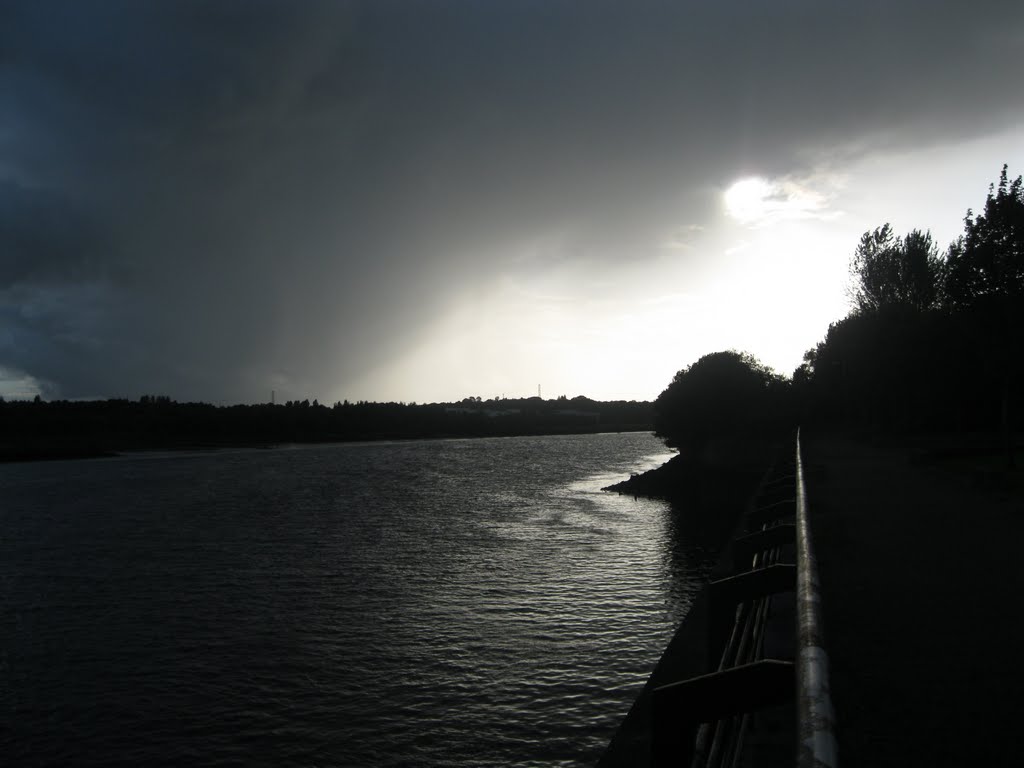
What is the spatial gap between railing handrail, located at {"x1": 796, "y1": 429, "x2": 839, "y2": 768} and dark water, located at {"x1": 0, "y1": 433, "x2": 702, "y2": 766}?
9334 mm

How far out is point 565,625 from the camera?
1878 centimetres

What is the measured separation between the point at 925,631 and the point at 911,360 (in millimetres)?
47971

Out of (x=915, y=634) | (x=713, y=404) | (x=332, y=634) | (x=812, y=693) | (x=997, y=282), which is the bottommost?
(x=332, y=634)

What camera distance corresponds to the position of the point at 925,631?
8523 millimetres

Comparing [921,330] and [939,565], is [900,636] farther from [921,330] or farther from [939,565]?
[921,330]

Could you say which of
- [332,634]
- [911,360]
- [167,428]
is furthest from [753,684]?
[167,428]

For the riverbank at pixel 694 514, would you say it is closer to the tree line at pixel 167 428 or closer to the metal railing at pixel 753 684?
the metal railing at pixel 753 684

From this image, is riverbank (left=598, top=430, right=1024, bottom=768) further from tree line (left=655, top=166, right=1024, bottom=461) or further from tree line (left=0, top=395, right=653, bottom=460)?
tree line (left=0, top=395, right=653, bottom=460)

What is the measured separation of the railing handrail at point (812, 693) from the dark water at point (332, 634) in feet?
30.6

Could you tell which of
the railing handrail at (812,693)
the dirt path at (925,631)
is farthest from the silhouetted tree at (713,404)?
the railing handrail at (812,693)

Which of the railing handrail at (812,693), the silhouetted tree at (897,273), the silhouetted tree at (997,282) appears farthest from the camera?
the silhouetted tree at (897,273)

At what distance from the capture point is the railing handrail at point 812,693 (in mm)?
2269

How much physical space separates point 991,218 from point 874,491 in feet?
44.6

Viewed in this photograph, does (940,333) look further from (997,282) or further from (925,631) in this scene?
(925,631)
